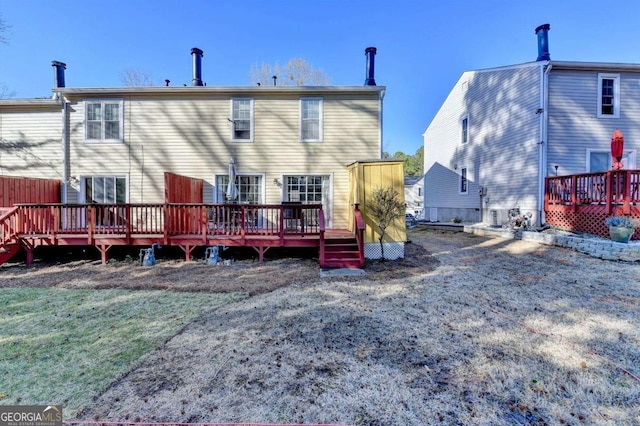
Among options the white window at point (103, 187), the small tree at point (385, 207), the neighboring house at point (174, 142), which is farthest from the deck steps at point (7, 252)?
the small tree at point (385, 207)

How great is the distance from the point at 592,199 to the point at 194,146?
12401 millimetres

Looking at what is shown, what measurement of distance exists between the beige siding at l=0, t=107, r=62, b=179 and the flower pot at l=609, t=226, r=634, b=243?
1640 cm

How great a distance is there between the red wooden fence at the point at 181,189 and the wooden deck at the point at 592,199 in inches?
464

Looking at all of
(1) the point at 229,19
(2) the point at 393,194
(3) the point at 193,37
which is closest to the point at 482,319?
(2) the point at 393,194

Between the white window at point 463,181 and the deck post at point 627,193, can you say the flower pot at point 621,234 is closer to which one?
the deck post at point 627,193

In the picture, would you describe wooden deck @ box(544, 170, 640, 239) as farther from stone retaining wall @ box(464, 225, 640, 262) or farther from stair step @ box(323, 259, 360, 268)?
stair step @ box(323, 259, 360, 268)

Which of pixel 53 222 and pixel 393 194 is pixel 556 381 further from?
pixel 53 222

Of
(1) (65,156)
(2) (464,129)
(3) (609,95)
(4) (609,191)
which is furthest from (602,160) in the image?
(1) (65,156)

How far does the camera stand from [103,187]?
1014 centimetres

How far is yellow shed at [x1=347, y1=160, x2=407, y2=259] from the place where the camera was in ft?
26.1

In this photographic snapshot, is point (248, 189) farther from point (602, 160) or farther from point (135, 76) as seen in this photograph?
point (135, 76)

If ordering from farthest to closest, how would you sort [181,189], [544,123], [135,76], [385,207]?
1. [135,76]
2. [544,123]
3. [181,189]
4. [385,207]

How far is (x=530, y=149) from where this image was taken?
11805 mm

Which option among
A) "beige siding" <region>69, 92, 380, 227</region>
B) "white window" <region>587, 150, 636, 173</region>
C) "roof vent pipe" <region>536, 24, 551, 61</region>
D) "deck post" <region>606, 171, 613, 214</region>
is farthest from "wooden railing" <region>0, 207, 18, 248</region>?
"white window" <region>587, 150, 636, 173</region>
